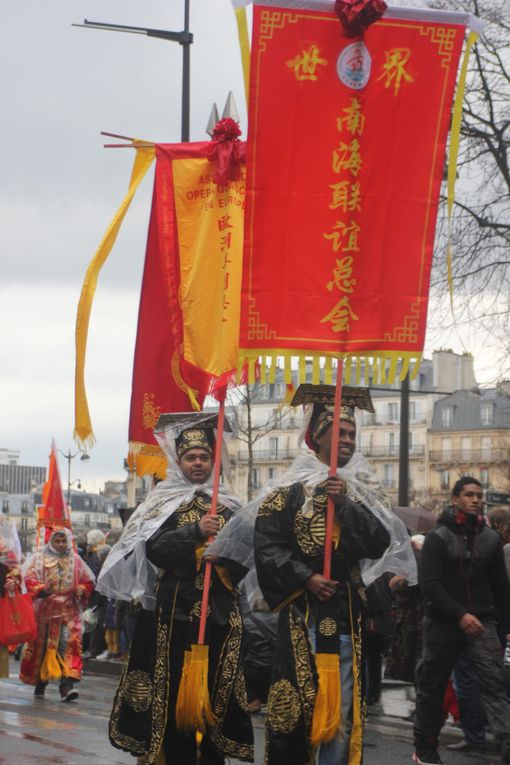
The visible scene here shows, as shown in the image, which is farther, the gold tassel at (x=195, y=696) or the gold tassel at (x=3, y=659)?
the gold tassel at (x=3, y=659)

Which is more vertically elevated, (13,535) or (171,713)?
(13,535)

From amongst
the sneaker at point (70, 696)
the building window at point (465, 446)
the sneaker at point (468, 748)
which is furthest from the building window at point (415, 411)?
the sneaker at point (468, 748)

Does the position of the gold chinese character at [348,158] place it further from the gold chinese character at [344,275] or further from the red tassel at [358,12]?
the red tassel at [358,12]

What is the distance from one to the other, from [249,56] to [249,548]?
258 cm

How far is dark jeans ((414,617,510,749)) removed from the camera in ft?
30.8

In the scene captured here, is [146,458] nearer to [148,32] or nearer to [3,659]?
[3,659]

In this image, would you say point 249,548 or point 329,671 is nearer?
point 329,671

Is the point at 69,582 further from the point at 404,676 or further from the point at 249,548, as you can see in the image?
the point at 249,548

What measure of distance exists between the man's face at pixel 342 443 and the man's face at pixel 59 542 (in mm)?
8101

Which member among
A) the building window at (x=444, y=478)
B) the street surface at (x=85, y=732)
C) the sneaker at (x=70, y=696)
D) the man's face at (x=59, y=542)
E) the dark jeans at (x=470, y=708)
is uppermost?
the building window at (x=444, y=478)

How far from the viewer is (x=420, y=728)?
9719 mm

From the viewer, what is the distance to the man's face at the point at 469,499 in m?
9.63

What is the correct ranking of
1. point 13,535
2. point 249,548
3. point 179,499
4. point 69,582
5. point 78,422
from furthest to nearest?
point 69,582, point 13,535, point 78,422, point 179,499, point 249,548

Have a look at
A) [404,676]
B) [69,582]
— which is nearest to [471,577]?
[404,676]
